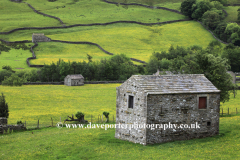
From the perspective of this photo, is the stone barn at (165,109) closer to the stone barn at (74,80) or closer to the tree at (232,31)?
the stone barn at (74,80)

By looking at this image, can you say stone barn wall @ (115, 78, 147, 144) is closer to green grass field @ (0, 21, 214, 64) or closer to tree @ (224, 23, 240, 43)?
green grass field @ (0, 21, 214, 64)

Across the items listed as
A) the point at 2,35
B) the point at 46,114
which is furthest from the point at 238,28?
the point at 46,114

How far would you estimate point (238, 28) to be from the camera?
155 m

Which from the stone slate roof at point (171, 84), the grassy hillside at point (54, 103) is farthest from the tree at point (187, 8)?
the stone slate roof at point (171, 84)

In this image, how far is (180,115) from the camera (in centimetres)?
2795

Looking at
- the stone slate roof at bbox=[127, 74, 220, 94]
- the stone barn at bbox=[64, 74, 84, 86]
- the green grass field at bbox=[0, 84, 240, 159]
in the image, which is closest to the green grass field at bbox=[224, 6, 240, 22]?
the stone barn at bbox=[64, 74, 84, 86]

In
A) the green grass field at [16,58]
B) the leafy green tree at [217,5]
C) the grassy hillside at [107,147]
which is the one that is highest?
the leafy green tree at [217,5]

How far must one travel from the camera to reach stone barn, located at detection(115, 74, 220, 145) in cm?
2705

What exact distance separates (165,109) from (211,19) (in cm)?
15289

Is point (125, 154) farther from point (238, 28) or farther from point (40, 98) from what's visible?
point (238, 28)

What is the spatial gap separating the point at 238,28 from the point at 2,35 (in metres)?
118

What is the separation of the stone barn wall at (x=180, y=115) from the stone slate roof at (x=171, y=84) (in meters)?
0.50

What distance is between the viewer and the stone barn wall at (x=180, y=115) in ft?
88.7

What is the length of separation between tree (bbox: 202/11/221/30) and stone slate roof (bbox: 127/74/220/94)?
146 m
